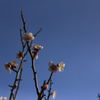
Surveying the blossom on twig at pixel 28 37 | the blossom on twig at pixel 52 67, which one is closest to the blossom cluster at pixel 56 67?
the blossom on twig at pixel 52 67

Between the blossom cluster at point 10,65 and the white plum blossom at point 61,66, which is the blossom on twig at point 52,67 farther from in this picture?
the blossom cluster at point 10,65

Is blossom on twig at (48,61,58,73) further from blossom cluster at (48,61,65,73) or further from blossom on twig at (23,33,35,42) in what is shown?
blossom on twig at (23,33,35,42)

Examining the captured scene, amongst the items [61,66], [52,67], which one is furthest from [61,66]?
[52,67]

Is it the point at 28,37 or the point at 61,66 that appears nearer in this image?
the point at 28,37

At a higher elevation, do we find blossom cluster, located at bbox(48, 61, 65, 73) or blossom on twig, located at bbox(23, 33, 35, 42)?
blossom on twig, located at bbox(23, 33, 35, 42)

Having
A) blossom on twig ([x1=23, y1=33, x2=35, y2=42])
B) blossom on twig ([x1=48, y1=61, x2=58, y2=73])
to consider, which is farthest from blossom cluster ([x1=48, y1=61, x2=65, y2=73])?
blossom on twig ([x1=23, y1=33, x2=35, y2=42])

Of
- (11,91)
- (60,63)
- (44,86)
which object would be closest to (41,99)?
(44,86)

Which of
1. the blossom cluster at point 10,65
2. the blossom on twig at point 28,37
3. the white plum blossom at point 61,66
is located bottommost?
the blossom cluster at point 10,65

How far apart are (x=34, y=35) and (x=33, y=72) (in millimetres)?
456

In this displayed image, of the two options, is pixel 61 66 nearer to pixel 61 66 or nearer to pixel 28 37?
pixel 61 66

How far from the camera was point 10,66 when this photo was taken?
127 cm

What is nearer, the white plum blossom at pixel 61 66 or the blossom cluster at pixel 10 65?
the blossom cluster at pixel 10 65

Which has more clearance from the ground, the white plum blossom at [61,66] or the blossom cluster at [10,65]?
the white plum blossom at [61,66]

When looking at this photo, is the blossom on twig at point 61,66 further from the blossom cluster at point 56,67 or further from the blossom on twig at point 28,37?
the blossom on twig at point 28,37
